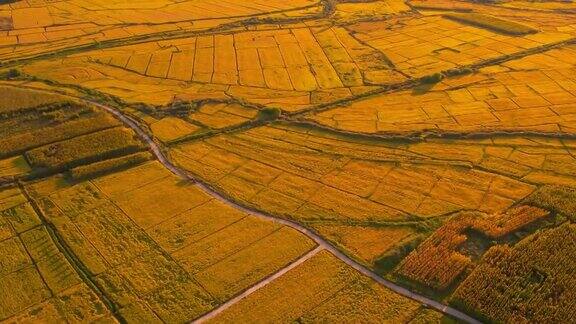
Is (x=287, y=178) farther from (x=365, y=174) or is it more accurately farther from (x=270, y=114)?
(x=270, y=114)

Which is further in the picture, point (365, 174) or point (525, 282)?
point (365, 174)

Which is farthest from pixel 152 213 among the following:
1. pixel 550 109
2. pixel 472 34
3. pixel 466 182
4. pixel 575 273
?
pixel 472 34

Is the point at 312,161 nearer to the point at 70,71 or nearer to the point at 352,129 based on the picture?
the point at 352,129

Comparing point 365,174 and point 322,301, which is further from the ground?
point 365,174

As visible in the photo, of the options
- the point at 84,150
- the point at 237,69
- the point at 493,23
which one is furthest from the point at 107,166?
the point at 493,23

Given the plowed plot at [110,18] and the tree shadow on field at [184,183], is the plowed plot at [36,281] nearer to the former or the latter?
the tree shadow on field at [184,183]

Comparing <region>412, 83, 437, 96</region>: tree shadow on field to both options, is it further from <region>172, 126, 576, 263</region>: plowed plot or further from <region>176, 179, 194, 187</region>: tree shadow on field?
<region>176, 179, 194, 187</region>: tree shadow on field
